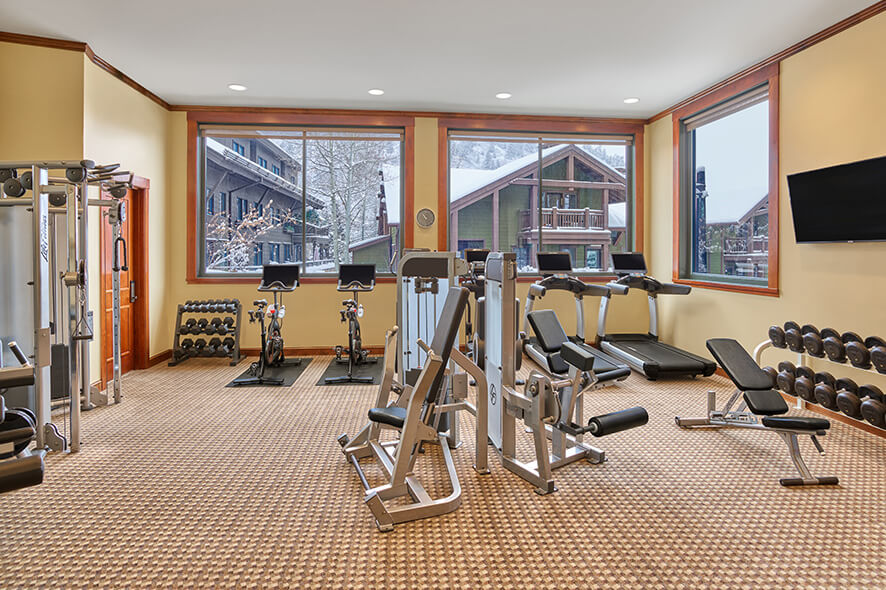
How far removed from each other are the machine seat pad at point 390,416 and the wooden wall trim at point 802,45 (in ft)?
14.8

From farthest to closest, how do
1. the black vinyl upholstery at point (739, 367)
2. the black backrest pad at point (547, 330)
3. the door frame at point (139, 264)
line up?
the door frame at point (139, 264) → the black vinyl upholstery at point (739, 367) → the black backrest pad at point (547, 330)

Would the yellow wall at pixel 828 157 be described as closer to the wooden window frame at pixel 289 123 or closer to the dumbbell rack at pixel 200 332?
the wooden window frame at pixel 289 123

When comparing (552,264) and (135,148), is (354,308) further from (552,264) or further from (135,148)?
(135,148)

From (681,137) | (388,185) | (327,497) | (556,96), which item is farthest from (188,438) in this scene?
(681,137)

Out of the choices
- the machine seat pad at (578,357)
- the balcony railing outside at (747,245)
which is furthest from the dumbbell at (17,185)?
the balcony railing outside at (747,245)

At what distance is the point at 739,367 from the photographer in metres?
3.55

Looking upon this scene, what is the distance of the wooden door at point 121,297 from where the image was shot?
16.1ft

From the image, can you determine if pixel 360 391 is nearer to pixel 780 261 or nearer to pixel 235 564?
pixel 235 564

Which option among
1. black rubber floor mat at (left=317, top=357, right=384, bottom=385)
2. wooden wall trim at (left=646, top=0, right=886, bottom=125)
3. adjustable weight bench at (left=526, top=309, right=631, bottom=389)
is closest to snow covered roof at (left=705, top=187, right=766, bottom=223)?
wooden wall trim at (left=646, top=0, right=886, bottom=125)

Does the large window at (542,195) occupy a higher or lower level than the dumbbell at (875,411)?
higher

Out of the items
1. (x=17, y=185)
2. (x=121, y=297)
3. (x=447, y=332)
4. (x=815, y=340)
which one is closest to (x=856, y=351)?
(x=815, y=340)

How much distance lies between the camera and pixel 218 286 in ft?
21.3

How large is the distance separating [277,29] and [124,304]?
340 cm

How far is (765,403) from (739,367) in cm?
36
